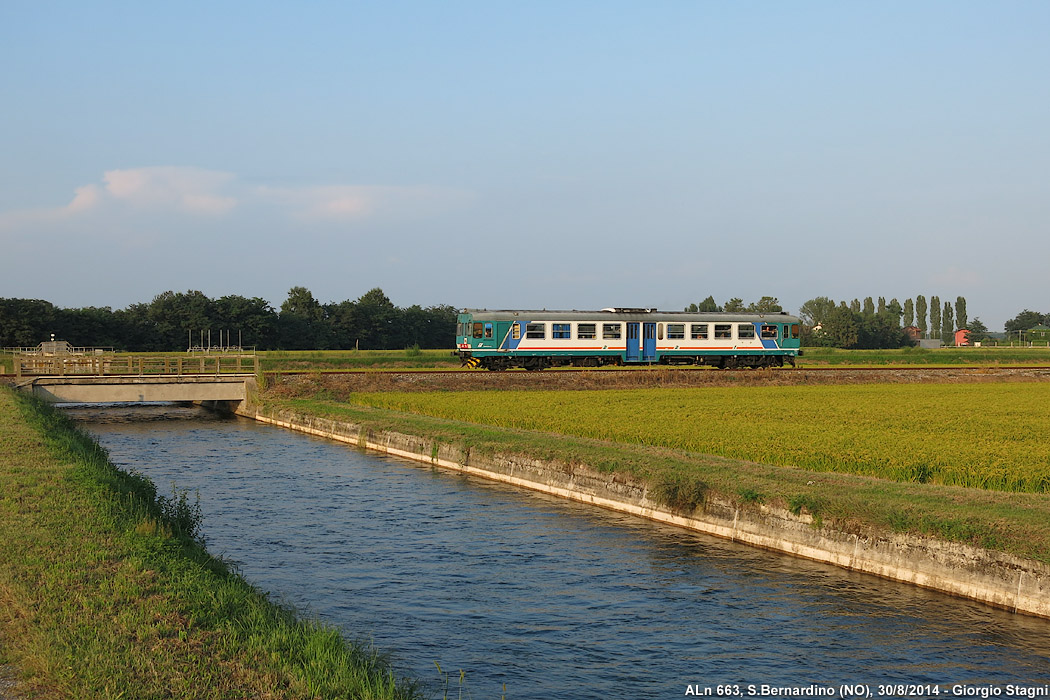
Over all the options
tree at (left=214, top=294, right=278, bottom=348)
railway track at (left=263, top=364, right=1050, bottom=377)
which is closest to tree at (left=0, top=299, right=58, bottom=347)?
tree at (left=214, top=294, right=278, bottom=348)

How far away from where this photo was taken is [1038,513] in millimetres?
14391

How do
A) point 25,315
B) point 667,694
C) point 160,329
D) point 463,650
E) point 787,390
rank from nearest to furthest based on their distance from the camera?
point 667,694 < point 463,650 < point 787,390 < point 25,315 < point 160,329

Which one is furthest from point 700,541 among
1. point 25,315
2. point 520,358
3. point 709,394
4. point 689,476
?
point 25,315

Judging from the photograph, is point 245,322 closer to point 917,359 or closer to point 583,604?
point 917,359

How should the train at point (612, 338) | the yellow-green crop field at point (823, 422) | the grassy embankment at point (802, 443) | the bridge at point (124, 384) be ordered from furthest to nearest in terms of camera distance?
the train at point (612, 338) < the bridge at point (124, 384) < the yellow-green crop field at point (823, 422) < the grassy embankment at point (802, 443)

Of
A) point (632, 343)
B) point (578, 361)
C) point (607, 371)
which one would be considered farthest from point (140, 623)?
point (632, 343)

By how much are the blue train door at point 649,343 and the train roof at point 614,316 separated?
50 centimetres

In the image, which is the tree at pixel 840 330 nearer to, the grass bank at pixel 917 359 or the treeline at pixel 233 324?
the grass bank at pixel 917 359

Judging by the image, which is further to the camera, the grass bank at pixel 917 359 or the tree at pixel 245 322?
→ the tree at pixel 245 322

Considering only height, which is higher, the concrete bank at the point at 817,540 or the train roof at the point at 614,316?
the train roof at the point at 614,316

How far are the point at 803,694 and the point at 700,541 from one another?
24.9 feet

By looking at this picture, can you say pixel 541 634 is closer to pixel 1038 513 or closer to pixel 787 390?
pixel 1038 513

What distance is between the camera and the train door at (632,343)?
56.6 metres

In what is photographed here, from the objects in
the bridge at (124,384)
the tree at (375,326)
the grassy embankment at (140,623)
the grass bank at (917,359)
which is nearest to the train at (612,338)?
the bridge at (124,384)
